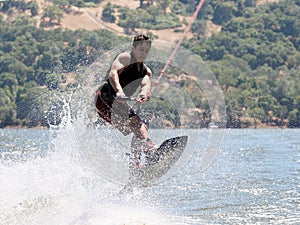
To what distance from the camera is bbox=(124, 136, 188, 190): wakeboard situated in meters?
11.9

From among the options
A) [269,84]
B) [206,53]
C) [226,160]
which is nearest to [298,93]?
[269,84]

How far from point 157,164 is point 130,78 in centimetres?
137

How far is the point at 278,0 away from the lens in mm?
173125

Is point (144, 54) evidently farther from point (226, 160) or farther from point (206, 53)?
point (206, 53)

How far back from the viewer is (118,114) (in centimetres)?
1184

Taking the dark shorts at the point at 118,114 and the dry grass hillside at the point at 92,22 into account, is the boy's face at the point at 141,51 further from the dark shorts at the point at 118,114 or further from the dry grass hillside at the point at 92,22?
the dry grass hillside at the point at 92,22

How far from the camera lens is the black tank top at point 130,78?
38.0ft

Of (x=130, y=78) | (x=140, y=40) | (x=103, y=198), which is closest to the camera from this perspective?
(x=140, y=40)

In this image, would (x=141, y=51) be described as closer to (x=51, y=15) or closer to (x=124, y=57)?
(x=124, y=57)

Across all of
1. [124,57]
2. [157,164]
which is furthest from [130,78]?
[157,164]

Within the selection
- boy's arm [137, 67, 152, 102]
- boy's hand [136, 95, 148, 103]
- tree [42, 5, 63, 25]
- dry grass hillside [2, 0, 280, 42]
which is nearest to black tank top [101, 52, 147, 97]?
boy's arm [137, 67, 152, 102]

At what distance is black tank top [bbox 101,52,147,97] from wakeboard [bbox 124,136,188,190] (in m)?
1.01

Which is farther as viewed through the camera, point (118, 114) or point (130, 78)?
point (118, 114)

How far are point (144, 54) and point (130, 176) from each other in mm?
1919
